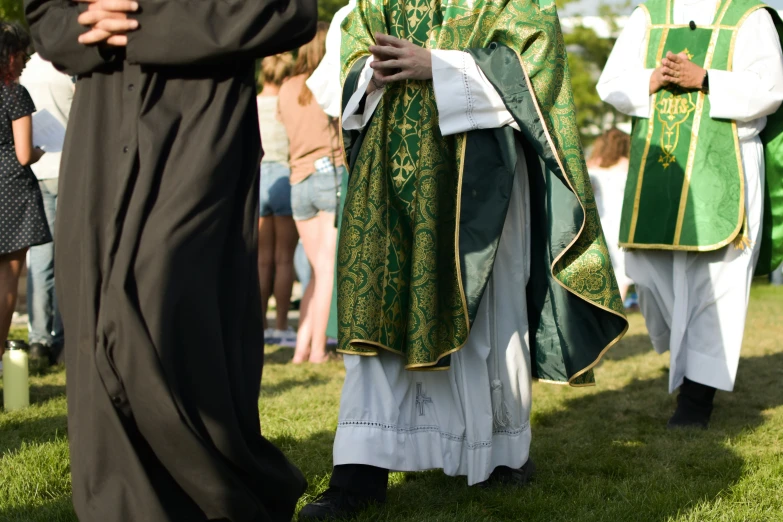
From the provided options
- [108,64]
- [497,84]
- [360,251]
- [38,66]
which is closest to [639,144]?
[497,84]

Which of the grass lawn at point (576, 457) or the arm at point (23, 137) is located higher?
the arm at point (23, 137)

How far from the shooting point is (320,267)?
288 inches

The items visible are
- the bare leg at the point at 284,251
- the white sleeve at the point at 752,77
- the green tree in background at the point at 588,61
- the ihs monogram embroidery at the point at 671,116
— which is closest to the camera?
the white sleeve at the point at 752,77

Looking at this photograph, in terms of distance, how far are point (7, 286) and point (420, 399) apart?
127 inches

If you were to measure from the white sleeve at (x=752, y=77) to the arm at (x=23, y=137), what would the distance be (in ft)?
12.6

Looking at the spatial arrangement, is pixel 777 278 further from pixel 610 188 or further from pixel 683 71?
pixel 683 71

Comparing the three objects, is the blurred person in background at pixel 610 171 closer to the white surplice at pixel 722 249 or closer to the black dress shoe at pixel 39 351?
the white surplice at pixel 722 249

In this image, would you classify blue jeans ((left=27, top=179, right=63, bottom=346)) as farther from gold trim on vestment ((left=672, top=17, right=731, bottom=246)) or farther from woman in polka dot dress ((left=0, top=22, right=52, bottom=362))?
gold trim on vestment ((left=672, top=17, right=731, bottom=246))

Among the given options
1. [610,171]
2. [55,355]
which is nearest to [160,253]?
[55,355]

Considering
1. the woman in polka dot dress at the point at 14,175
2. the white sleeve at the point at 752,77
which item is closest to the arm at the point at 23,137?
the woman in polka dot dress at the point at 14,175

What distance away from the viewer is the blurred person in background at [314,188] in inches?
286

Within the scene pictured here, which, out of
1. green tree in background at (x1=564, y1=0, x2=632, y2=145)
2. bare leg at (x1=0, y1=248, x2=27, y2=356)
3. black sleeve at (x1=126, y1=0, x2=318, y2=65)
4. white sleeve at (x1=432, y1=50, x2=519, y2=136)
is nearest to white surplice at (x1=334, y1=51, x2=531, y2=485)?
white sleeve at (x1=432, y1=50, x2=519, y2=136)

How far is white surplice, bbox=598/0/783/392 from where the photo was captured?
5.18 meters

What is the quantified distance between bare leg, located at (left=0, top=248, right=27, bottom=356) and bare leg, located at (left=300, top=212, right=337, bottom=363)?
82.3 inches
